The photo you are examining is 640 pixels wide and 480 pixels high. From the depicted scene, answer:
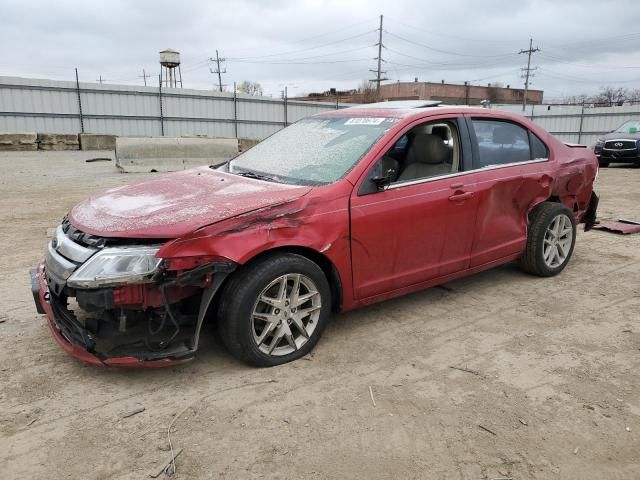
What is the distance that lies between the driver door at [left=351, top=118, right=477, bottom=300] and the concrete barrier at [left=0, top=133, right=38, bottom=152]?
19.8 m

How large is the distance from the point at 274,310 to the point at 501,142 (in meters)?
2.61

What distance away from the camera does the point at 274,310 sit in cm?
312

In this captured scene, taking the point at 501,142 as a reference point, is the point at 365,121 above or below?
above

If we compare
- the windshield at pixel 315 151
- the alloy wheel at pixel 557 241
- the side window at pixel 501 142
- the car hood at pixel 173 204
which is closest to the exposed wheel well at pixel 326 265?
the car hood at pixel 173 204

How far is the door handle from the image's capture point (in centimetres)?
385

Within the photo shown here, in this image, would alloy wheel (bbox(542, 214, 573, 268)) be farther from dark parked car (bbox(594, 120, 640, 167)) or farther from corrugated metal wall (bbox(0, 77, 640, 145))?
corrugated metal wall (bbox(0, 77, 640, 145))

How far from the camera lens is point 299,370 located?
3139 mm

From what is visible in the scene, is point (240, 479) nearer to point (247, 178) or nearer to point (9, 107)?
point (247, 178)

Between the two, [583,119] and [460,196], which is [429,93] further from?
[460,196]

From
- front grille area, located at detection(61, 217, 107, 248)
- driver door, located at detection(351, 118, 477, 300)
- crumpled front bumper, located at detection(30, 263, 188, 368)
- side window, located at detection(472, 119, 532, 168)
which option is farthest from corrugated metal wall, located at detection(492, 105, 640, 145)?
crumpled front bumper, located at detection(30, 263, 188, 368)

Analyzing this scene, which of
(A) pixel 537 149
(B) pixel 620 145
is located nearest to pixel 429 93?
(B) pixel 620 145

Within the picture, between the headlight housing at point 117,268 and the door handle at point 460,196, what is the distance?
7.31ft

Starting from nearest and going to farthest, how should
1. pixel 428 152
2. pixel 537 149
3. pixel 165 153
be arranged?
pixel 428 152
pixel 537 149
pixel 165 153

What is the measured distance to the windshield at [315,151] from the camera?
11.7ft
